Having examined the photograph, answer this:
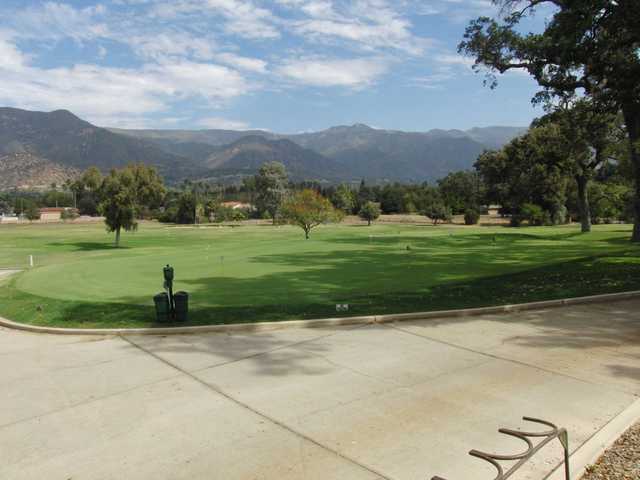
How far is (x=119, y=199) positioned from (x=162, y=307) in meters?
44.8

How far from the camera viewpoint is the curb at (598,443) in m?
5.48

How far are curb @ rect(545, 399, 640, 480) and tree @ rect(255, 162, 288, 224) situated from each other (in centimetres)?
12389

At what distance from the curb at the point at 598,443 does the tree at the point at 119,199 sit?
176ft

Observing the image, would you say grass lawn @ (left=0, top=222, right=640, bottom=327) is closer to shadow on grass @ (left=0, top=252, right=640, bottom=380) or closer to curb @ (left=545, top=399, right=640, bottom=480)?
shadow on grass @ (left=0, top=252, right=640, bottom=380)

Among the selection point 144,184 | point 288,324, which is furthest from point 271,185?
point 288,324

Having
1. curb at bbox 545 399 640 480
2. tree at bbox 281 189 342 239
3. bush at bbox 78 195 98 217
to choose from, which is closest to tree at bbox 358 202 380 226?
tree at bbox 281 189 342 239

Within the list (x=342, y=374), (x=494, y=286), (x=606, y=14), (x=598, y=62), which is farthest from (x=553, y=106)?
(x=342, y=374)

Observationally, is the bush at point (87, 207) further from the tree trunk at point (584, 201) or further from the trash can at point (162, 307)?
the trash can at point (162, 307)

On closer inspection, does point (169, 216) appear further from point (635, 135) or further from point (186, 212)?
point (635, 135)

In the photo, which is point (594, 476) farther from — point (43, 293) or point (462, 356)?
point (43, 293)

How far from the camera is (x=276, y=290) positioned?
17703mm

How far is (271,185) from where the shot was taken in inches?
5241

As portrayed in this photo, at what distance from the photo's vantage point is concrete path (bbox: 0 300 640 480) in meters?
6.00

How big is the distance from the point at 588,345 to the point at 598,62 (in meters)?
12.7
